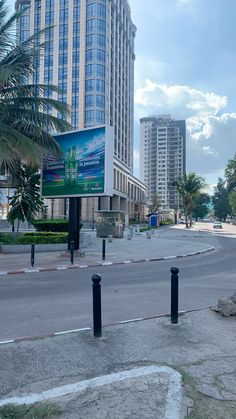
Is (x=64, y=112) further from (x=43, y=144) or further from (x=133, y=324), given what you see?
(x=133, y=324)

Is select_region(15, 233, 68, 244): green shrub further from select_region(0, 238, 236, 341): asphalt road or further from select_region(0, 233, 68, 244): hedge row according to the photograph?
select_region(0, 238, 236, 341): asphalt road

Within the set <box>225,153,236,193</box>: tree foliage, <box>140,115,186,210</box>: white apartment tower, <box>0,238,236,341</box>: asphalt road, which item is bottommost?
<box>0,238,236,341</box>: asphalt road

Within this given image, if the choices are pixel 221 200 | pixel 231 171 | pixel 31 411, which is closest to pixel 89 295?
pixel 31 411

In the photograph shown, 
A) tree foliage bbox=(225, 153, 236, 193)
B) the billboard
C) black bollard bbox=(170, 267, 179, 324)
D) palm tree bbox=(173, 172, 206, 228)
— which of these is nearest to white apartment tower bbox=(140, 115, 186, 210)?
tree foliage bbox=(225, 153, 236, 193)

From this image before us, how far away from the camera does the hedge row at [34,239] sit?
19.7 m

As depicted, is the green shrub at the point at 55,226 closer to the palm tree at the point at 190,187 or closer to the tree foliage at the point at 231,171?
the palm tree at the point at 190,187

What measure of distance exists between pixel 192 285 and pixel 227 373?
6.32 metres

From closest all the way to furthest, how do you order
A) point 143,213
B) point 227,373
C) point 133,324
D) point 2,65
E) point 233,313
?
point 227,373
point 133,324
point 233,313
point 2,65
point 143,213

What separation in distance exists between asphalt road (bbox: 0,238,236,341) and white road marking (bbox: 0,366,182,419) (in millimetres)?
2129

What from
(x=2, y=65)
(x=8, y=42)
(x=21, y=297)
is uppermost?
(x=8, y=42)

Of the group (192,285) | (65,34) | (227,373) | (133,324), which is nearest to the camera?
(227,373)

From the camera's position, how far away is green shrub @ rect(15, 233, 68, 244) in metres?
19.7

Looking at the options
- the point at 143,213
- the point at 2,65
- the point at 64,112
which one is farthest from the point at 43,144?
the point at 143,213

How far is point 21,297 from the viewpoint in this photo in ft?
28.7
